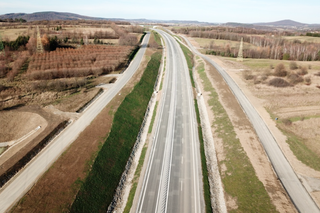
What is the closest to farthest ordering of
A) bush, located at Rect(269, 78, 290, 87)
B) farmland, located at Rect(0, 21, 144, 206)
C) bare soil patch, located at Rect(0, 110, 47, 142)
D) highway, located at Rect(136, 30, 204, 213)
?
highway, located at Rect(136, 30, 204, 213)
bare soil patch, located at Rect(0, 110, 47, 142)
farmland, located at Rect(0, 21, 144, 206)
bush, located at Rect(269, 78, 290, 87)

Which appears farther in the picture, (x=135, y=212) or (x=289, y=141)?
(x=289, y=141)

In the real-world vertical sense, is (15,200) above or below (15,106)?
below

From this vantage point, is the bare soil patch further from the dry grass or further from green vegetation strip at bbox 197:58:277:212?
the dry grass

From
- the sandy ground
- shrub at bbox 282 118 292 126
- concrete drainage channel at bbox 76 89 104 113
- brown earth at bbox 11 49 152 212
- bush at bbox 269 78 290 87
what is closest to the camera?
brown earth at bbox 11 49 152 212

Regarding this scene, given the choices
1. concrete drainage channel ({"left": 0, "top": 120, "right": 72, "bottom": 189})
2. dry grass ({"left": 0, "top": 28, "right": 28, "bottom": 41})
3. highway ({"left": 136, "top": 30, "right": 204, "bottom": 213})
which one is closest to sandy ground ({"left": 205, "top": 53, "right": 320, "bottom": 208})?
highway ({"left": 136, "top": 30, "right": 204, "bottom": 213})

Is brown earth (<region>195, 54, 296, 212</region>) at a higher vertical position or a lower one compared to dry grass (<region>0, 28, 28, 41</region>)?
lower

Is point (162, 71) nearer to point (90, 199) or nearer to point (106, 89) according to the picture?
point (106, 89)

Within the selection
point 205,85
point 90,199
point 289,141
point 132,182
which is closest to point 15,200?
point 90,199
